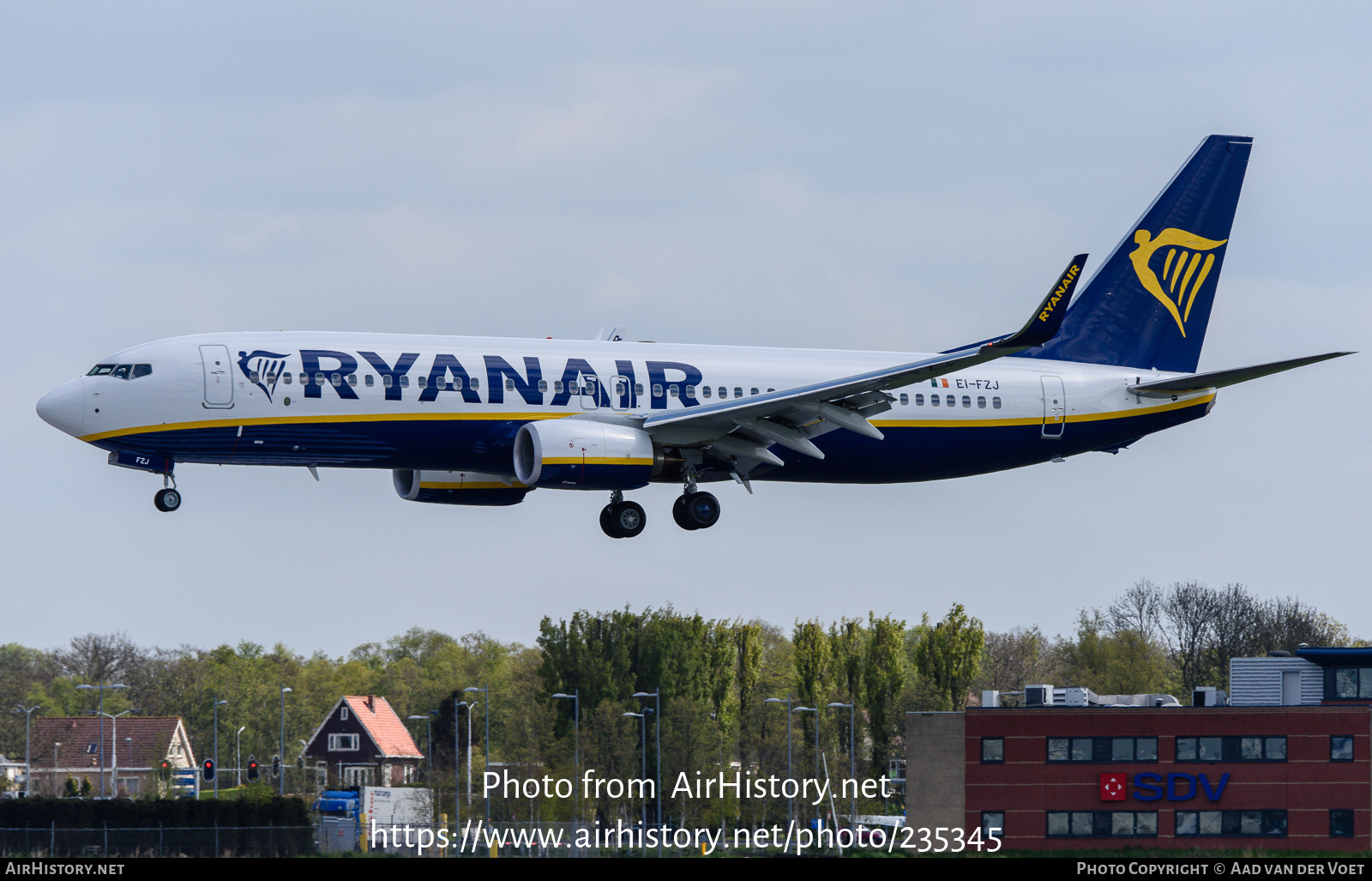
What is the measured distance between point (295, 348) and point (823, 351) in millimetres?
17172

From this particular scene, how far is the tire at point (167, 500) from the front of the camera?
51.2 m

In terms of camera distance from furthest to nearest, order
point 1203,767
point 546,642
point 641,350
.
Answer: point 546,642 < point 1203,767 < point 641,350

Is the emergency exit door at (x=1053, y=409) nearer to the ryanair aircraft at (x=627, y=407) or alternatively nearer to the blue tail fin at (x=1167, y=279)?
the ryanair aircraft at (x=627, y=407)

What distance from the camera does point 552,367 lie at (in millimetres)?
53375

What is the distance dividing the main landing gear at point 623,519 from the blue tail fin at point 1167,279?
16.8 metres

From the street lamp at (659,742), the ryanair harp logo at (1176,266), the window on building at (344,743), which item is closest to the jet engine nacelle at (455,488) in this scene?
the ryanair harp logo at (1176,266)

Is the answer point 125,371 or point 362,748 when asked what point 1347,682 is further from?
point 362,748

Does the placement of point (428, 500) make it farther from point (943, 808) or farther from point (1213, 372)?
point (943, 808)

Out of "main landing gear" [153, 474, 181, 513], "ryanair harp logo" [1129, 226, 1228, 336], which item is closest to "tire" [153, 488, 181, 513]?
"main landing gear" [153, 474, 181, 513]

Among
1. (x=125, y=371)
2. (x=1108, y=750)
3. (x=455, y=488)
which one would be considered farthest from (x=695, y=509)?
(x=1108, y=750)

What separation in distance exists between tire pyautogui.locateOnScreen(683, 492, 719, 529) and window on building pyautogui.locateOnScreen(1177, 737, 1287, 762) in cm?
3341
